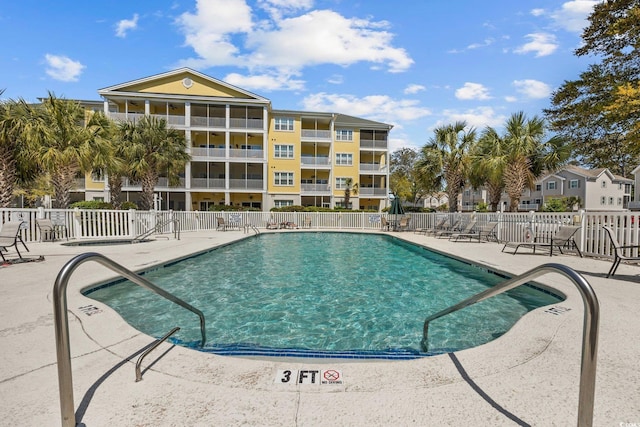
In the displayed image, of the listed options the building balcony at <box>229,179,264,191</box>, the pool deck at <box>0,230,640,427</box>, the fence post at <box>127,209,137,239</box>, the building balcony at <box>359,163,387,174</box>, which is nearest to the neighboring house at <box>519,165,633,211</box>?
the building balcony at <box>359,163,387,174</box>

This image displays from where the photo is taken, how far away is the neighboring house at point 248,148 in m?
28.6

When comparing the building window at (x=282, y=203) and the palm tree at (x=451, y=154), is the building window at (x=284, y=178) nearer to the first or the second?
the building window at (x=282, y=203)

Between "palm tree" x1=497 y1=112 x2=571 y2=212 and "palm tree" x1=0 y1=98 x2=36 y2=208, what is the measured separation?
24213mm

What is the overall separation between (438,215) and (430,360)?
1851 cm

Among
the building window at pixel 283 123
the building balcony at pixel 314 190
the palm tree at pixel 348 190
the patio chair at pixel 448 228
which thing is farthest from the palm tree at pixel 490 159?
the building window at pixel 283 123

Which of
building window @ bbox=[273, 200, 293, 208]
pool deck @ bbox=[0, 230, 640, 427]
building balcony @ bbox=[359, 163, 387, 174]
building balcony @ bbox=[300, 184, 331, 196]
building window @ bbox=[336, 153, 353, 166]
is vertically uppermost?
building window @ bbox=[336, 153, 353, 166]

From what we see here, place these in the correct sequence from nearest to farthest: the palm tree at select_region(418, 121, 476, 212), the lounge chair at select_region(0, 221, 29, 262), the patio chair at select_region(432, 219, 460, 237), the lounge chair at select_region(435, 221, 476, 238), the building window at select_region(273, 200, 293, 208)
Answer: the lounge chair at select_region(0, 221, 29, 262) → the lounge chair at select_region(435, 221, 476, 238) → the patio chair at select_region(432, 219, 460, 237) → the palm tree at select_region(418, 121, 476, 212) → the building window at select_region(273, 200, 293, 208)

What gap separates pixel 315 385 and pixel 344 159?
107ft

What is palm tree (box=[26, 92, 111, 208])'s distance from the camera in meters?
13.1

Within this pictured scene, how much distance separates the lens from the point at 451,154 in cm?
2264

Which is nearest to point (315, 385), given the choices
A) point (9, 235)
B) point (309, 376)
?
point (309, 376)

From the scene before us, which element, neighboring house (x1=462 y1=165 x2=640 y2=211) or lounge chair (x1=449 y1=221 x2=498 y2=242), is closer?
lounge chair (x1=449 y1=221 x2=498 y2=242)

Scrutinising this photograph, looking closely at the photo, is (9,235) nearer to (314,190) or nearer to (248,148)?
(248,148)

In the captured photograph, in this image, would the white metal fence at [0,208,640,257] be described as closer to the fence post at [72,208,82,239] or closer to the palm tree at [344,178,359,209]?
the fence post at [72,208,82,239]
